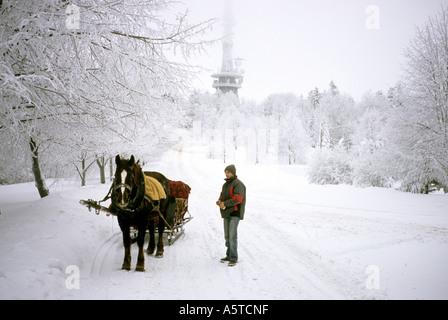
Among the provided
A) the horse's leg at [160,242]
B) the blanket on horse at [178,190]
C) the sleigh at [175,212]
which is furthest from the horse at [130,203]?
the blanket on horse at [178,190]

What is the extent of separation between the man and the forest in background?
2057 millimetres

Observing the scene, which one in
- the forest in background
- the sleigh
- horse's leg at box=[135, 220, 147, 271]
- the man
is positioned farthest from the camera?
the sleigh

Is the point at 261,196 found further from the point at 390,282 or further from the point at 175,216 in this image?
the point at 390,282

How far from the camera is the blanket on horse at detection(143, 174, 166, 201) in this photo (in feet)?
16.4

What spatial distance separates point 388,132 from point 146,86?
15931mm

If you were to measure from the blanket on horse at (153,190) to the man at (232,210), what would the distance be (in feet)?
3.97

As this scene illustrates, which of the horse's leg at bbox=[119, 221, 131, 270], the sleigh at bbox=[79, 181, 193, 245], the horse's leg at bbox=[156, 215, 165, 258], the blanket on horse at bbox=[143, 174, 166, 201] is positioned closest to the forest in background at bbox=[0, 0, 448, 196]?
the blanket on horse at bbox=[143, 174, 166, 201]

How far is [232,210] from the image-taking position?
5352 mm

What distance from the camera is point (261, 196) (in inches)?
542

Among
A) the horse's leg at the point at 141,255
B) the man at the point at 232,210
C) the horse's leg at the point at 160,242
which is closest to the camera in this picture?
the horse's leg at the point at 141,255

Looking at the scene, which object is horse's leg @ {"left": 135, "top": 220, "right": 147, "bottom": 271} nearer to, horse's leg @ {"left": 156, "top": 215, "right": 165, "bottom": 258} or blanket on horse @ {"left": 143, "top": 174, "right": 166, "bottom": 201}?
blanket on horse @ {"left": 143, "top": 174, "right": 166, "bottom": 201}

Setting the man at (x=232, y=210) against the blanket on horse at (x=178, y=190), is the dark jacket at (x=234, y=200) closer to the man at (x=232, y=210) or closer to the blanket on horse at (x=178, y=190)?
the man at (x=232, y=210)

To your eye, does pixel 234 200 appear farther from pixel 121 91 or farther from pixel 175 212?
pixel 121 91

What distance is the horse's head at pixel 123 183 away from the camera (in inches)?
169
